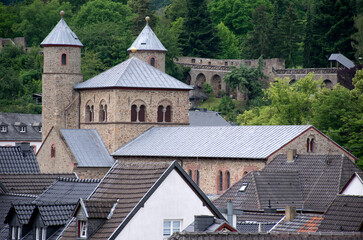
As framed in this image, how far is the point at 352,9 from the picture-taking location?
101 metres

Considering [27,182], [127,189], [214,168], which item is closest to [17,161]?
[27,182]

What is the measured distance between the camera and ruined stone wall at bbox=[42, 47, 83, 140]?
6156 cm

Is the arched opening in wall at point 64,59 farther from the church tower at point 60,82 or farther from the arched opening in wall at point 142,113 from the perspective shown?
the arched opening in wall at point 142,113

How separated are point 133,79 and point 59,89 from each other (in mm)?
4915

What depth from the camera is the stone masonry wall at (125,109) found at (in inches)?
2333

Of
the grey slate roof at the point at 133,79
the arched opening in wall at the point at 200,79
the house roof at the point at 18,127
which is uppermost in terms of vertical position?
the grey slate roof at the point at 133,79

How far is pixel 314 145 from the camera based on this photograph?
170ft

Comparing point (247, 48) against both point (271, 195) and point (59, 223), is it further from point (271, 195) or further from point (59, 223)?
point (59, 223)

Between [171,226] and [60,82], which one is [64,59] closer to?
[60,82]

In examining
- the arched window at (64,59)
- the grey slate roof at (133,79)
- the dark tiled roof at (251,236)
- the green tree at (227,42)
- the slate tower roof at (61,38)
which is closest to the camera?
the dark tiled roof at (251,236)

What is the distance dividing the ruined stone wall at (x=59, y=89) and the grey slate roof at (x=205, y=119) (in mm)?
21949

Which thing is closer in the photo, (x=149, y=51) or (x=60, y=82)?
(x=60, y=82)

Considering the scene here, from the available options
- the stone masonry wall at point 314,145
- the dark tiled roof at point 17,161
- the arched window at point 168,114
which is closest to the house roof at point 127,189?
the dark tiled roof at point 17,161

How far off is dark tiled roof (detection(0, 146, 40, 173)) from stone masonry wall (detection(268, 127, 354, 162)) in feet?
54.9
